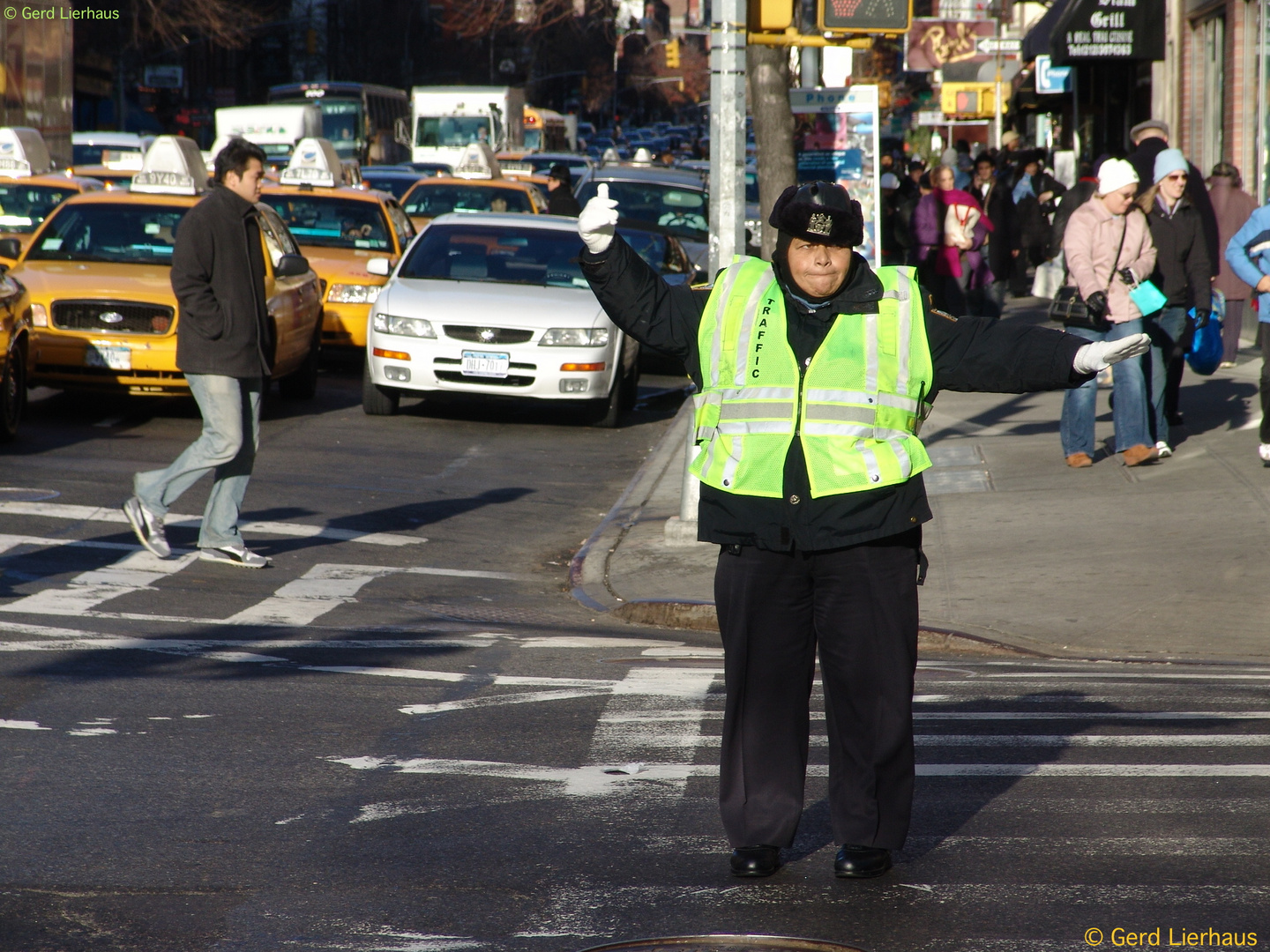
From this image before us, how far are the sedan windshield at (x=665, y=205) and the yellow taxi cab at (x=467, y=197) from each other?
3.28 feet

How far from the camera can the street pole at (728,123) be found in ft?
33.3

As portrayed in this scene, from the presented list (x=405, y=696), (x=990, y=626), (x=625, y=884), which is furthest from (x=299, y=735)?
(x=990, y=626)

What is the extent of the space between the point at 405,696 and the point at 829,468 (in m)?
2.88

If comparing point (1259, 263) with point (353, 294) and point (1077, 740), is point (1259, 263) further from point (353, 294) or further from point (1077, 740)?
point (353, 294)

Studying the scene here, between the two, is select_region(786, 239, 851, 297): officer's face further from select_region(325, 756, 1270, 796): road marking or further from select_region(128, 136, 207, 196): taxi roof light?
select_region(128, 136, 207, 196): taxi roof light

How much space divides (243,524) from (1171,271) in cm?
618

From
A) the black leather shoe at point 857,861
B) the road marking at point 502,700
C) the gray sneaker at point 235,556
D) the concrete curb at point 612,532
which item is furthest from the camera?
the gray sneaker at point 235,556

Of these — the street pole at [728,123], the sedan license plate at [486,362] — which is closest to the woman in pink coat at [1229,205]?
the sedan license plate at [486,362]

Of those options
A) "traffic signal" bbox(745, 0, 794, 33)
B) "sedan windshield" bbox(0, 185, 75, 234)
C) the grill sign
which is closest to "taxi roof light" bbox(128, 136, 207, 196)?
"sedan windshield" bbox(0, 185, 75, 234)

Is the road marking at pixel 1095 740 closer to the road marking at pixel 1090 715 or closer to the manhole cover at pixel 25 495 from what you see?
the road marking at pixel 1090 715

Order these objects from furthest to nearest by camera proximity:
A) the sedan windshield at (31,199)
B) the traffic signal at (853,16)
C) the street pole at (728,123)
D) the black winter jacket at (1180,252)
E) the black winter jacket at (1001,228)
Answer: the black winter jacket at (1001,228) < the sedan windshield at (31,199) < the black winter jacket at (1180,252) < the traffic signal at (853,16) < the street pole at (728,123)

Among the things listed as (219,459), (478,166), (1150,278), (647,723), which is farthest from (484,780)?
(478,166)

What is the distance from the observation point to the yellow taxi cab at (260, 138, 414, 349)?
1709 centimetres

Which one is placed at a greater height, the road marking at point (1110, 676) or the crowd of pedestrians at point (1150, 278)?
the crowd of pedestrians at point (1150, 278)
